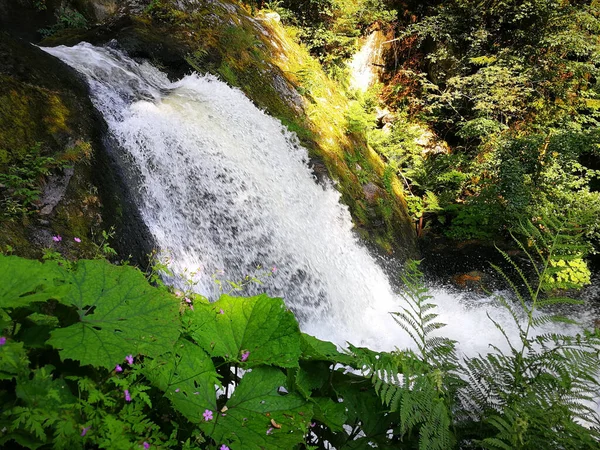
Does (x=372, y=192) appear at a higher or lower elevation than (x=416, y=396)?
lower

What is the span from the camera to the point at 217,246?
15.4 ft

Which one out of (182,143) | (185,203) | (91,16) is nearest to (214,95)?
(182,143)

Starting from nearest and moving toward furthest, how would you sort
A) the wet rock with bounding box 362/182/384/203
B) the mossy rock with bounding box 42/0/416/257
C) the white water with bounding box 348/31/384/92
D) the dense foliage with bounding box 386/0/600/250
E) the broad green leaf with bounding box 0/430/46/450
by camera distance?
the broad green leaf with bounding box 0/430/46/450, the mossy rock with bounding box 42/0/416/257, the wet rock with bounding box 362/182/384/203, the dense foliage with bounding box 386/0/600/250, the white water with bounding box 348/31/384/92

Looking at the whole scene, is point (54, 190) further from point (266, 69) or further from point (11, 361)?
point (266, 69)

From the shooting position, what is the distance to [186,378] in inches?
49.1

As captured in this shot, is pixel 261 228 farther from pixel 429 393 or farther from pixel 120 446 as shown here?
pixel 120 446

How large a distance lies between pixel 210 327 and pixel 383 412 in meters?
0.74

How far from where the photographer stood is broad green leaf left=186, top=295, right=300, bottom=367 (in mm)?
1385

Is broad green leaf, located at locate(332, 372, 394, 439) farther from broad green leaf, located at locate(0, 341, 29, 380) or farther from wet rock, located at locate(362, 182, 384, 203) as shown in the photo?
wet rock, located at locate(362, 182, 384, 203)

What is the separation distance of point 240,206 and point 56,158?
223cm

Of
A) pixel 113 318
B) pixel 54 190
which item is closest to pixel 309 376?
pixel 113 318

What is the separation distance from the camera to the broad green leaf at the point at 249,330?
1.38 metres

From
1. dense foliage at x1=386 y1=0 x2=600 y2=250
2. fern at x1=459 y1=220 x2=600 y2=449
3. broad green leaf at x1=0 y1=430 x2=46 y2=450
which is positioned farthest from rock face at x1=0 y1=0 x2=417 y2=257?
broad green leaf at x1=0 y1=430 x2=46 y2=450

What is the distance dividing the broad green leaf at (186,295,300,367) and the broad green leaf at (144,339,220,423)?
2.8 inches
